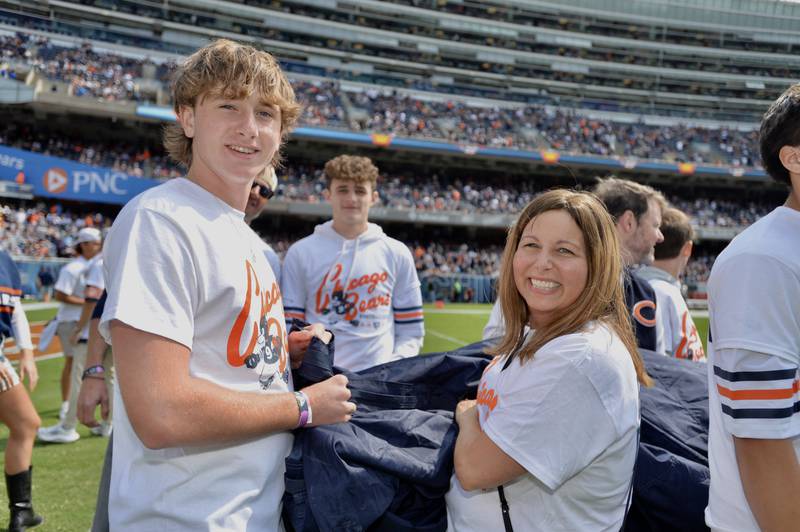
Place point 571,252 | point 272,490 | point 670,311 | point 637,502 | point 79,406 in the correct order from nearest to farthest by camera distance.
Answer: point 272,490 < point 571,252 < point 637,502 < point 79,406 < point 670,311

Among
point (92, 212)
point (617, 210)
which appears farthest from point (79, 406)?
point (92, 212)

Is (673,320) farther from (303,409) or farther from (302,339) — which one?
(303,409)

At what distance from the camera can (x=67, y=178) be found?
30.3m

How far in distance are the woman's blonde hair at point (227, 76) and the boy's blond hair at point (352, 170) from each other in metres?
2.44

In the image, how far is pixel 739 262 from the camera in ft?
5.10

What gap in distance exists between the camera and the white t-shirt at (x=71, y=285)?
23.5 ft

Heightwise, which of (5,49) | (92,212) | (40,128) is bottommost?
(92,212)

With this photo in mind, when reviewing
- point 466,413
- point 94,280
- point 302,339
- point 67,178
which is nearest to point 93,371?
point 302,339

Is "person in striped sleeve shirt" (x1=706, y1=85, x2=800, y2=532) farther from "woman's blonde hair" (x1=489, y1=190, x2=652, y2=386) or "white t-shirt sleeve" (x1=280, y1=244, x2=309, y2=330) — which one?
"white t-shirt sleeve" (x1=280, y1=244, x2=309, y2=330)

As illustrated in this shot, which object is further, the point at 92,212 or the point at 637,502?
the point at 92,212

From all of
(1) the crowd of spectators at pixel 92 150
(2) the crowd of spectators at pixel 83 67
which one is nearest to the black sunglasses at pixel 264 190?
(1) the crowd of spectators at pixel 92 150

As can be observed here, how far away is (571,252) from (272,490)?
3.63 feet

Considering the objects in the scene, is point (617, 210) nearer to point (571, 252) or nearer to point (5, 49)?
point (571, 252)

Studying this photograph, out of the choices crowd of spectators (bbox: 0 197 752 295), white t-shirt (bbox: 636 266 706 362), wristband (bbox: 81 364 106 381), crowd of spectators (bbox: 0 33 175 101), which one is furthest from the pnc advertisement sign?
white t-shirt (bbox: 636 266 706 362)
